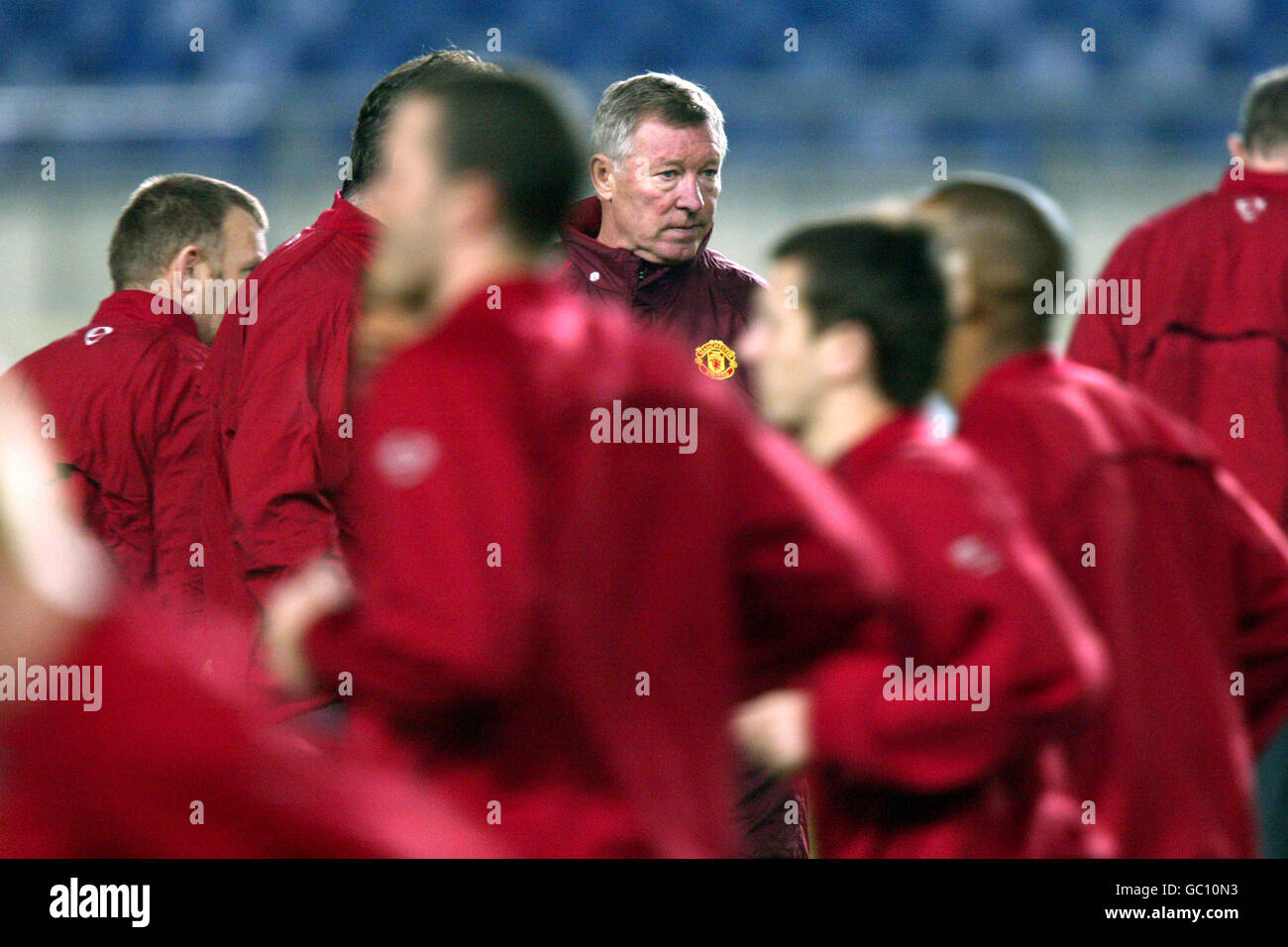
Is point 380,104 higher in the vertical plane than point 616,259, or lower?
higher

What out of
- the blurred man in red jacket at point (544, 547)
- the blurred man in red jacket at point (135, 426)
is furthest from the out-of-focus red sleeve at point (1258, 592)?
the blurred man in red jacket at point (135, 426)

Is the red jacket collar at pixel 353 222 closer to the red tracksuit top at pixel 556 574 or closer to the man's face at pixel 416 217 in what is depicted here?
the man's face at pixel 416 217

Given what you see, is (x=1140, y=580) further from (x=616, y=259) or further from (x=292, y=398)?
(x=616, y=259)

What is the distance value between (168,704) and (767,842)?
228 centimetres

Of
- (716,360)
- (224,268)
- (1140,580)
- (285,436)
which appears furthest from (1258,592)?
(224,268)

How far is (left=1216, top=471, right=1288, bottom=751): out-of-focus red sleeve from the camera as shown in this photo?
2.11m

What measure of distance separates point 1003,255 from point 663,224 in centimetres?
138

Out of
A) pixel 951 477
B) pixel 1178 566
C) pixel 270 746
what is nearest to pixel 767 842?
pixel 1178 566

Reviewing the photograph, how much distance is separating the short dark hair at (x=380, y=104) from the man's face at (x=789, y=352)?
1.17m

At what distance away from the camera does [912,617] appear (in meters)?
1.70

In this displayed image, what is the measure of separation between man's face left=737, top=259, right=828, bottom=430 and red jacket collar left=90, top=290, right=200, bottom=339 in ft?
6.14

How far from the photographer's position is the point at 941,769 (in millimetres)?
1693

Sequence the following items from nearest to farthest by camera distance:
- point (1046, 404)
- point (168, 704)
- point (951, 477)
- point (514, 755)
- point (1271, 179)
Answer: point (168, 704) < point (514, 755) < point (951, 477) < point (1046, 404) < point (1271, 179)
